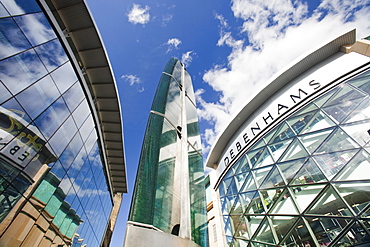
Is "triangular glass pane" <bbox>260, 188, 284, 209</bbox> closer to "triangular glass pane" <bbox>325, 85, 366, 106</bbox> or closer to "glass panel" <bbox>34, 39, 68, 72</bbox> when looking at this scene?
"triangular glass pane" <bbox>325, 85, 366, 106</bbox>

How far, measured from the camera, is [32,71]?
7.63 meters

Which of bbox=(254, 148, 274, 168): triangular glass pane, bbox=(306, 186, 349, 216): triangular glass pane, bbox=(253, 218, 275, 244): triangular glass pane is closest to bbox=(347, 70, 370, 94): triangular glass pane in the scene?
bbox=(306, 186, 349, 216): triangular glass pane

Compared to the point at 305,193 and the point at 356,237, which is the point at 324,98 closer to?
the point at 305,193

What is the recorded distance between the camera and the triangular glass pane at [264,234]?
9922mm

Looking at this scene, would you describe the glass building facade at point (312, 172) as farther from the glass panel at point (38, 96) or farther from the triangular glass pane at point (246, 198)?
the glass panel at point (38, 96)

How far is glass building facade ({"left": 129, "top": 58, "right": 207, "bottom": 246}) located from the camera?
132 inches

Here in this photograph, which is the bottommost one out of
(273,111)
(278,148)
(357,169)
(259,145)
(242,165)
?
(357,169)

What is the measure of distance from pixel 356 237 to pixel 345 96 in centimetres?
693

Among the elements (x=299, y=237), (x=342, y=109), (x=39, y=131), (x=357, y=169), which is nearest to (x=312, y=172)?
(x=357, y=169)

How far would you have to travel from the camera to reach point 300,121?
11.2 meters

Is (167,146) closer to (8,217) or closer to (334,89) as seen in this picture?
(8,217)

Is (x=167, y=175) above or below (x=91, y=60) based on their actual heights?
below

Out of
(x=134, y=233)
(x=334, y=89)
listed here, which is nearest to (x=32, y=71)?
(x=134, y=233)

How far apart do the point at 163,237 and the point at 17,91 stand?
27.0 feet
